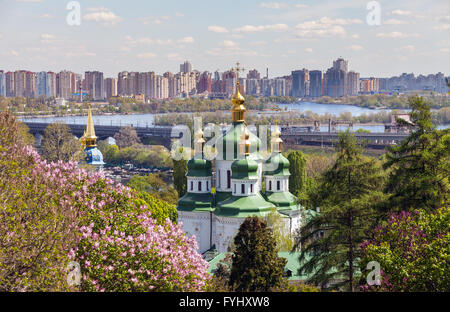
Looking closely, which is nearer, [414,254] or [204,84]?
[414,254]

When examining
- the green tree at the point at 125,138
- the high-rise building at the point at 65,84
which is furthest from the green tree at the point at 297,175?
the high-rise building at the point at 65,84

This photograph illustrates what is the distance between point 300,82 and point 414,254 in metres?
133

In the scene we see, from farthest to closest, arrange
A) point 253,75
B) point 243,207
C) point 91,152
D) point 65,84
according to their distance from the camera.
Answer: point 253,75
point 65,84
point 91,152
point 243,207

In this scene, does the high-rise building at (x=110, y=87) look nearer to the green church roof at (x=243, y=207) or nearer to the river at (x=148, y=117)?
the river at (x=148, y=117)

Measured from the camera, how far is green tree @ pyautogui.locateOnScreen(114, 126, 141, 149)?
66.9m

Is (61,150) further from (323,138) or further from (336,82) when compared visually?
(336,82)

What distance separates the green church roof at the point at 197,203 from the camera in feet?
67.8

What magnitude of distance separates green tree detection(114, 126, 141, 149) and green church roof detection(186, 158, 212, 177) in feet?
151

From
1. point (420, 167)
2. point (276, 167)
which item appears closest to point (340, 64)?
point (276, 167)

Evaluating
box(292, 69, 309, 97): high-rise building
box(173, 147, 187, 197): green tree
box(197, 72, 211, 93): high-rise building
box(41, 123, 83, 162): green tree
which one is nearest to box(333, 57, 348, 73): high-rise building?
box(292, 69, 309, 97): high-rise building

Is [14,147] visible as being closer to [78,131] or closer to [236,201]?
[236,201]

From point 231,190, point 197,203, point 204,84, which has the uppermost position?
point 204,84

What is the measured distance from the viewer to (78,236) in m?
9.14
